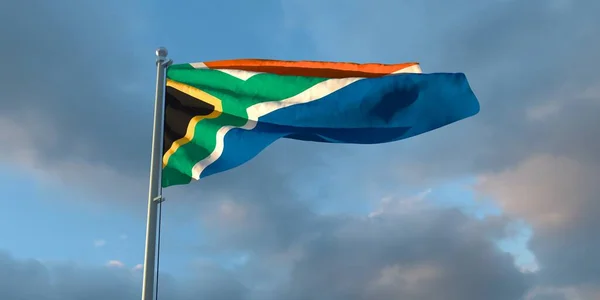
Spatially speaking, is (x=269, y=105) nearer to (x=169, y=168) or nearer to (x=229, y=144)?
(x=229, y=144)

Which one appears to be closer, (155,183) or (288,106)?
(155,183)

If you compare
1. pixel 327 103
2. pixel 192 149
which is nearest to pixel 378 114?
pixel 327 103

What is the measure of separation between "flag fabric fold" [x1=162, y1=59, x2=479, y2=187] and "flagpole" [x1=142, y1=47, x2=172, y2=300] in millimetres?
566

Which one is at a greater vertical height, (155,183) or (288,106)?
(288,106)

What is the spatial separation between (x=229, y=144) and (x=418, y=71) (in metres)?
5.25

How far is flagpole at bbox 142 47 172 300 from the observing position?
17.2 meters

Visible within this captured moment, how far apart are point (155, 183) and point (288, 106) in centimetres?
407

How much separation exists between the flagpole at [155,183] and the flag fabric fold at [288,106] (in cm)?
57

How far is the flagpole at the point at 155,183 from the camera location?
56.6 feet

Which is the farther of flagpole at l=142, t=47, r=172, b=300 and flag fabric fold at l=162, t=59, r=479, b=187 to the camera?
flag fabric fold at l=162, t=59, r=479, b=187

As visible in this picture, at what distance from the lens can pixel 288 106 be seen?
1989 centimetres

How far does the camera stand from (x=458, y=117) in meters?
18.8

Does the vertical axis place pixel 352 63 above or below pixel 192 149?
above

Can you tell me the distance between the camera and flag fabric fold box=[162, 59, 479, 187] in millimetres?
19062
